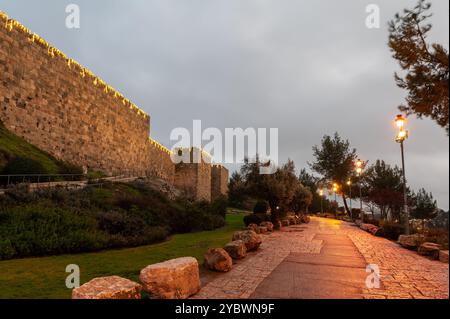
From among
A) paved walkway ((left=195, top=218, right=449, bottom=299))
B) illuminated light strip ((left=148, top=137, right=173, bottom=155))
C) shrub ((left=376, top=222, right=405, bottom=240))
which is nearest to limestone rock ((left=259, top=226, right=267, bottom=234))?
paved walkway ((left=195, top=218, right=449, bottom=299))

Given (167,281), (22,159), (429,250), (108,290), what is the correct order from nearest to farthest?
(108,290), (167,281), (429,250), (22,159)

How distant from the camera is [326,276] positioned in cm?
641

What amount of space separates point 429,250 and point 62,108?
25519mm

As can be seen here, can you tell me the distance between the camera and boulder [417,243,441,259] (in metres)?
9.23

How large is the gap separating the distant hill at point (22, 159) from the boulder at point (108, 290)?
45.4 feet

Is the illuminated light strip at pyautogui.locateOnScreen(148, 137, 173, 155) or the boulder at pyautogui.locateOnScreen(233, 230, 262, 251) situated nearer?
the boulder at pyautogui.locateOnScreen(233, 230, 262, 251)

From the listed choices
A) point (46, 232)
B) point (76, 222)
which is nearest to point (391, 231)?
point (76, 222)

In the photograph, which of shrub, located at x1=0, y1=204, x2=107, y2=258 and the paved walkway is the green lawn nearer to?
shrub, located at x1=0, y1=204, x2=107, y2=258

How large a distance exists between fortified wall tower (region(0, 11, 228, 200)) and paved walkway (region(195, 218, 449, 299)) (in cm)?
1891

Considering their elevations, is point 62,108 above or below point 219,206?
above

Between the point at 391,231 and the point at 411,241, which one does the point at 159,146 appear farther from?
the point at 411,241

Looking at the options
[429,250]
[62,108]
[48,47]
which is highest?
[48,47]

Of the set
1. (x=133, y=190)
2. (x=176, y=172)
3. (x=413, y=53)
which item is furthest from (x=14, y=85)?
(x=176, y=172)

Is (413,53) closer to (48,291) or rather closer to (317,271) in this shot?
(317,271)
